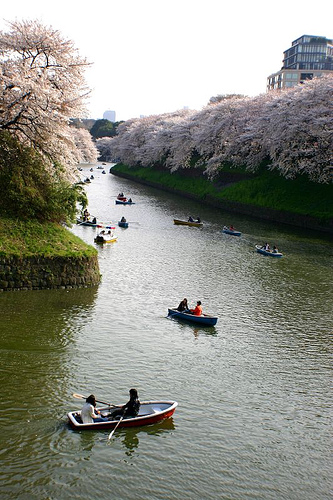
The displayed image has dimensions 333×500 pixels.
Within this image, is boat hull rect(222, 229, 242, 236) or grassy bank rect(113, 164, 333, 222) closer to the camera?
boat hull rect(222, 229, 242, 236)

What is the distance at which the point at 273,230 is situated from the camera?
59.2 meters

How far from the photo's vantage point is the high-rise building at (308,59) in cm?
14875

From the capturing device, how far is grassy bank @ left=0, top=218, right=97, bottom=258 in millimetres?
27734

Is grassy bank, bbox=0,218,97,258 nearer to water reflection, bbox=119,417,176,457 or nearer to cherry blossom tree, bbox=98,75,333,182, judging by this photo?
water reflection, bbox=119,417,176,457

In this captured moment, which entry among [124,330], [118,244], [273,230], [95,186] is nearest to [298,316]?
[124,330]

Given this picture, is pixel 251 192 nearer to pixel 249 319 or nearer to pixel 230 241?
pixel 230 241

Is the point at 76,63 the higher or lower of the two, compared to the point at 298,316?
higher

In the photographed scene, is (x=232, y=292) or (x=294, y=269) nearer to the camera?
(x=232, y=292)

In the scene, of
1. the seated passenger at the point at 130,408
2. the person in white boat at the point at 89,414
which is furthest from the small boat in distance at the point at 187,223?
the person in white boat at the point at 89,414

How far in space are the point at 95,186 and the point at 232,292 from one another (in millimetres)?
70585

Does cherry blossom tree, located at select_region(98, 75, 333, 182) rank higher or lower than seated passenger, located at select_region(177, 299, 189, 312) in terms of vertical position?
higher

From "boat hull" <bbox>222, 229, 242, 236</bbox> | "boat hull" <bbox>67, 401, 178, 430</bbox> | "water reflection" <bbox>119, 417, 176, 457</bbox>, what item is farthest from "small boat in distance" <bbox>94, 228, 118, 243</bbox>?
"water reflection" <bbox>119, 417, 176, 457</bbox>

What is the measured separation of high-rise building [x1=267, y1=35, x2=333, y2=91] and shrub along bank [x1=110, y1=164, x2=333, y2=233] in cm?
7379

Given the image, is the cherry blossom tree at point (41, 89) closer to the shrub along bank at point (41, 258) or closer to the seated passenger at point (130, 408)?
the shrub along bank at point (41, 258)
